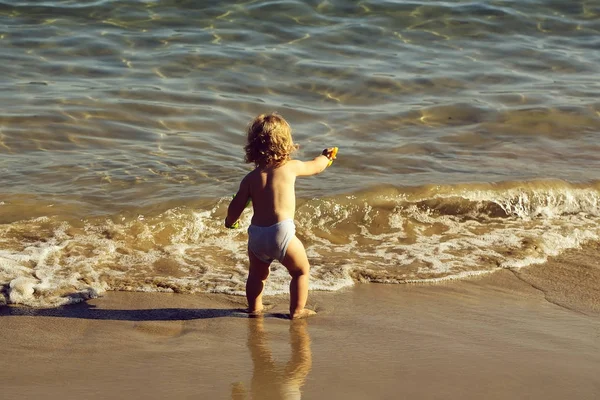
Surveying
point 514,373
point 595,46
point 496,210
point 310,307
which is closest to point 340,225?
point 496,210

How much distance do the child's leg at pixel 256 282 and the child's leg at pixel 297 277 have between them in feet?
0.43

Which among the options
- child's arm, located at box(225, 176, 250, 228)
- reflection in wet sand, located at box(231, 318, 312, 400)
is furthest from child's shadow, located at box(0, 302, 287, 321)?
child's arm, located at box(225, 176, 250, 228)

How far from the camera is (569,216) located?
6785mm

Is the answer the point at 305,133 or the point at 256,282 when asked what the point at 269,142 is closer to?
the point at 256,282

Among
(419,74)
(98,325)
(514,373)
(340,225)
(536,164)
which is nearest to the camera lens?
(514,373)

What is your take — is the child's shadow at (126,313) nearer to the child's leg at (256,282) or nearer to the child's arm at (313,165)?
the child's leg at (256,282)

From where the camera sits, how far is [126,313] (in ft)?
15.5

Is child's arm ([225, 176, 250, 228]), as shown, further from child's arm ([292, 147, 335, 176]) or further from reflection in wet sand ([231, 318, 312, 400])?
reflection in wet sand ([231, 318, 312, 400])

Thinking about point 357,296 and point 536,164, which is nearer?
point 357,296

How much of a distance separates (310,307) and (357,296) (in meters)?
0.34

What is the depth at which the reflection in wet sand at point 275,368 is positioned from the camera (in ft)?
12.0

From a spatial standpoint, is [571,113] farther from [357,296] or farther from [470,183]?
[357,296]

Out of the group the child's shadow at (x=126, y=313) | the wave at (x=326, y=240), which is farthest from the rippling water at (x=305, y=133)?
the child's shadow at (x=126, y=313)

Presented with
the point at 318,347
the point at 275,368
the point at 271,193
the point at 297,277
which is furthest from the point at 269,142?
the point at 275,368
